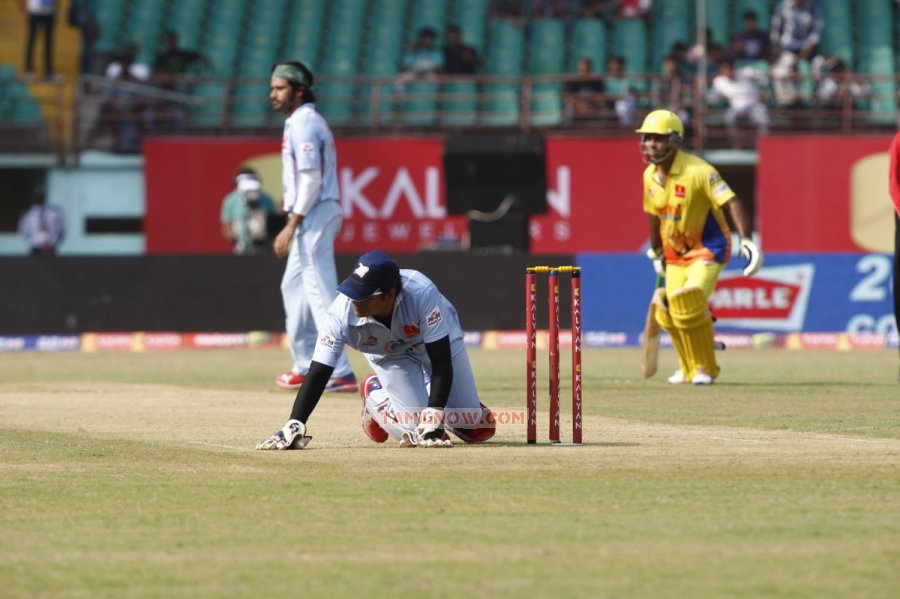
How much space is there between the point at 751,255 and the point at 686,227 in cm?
88

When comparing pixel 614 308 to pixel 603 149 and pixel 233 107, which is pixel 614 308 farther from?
pixel 233 107

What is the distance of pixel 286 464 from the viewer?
9.46 meters

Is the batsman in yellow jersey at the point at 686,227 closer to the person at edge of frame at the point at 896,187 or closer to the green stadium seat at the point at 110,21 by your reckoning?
the person at edge of frame at the point at 896,187

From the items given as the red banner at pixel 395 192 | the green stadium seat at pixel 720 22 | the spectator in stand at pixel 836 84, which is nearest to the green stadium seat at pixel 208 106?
Result: the red banner at pixel 395 192

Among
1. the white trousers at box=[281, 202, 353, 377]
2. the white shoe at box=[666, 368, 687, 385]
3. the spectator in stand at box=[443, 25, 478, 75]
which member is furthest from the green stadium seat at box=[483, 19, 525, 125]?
the white trousers at box=[281, 202, 353, 377]

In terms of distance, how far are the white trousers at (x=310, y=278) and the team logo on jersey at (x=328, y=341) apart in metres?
4.54

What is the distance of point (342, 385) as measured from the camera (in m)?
14.9

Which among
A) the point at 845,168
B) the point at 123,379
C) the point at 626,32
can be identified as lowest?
the point at 123,379

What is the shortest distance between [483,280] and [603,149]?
5418 mm

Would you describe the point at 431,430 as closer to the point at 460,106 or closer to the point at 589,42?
the point at 460,106

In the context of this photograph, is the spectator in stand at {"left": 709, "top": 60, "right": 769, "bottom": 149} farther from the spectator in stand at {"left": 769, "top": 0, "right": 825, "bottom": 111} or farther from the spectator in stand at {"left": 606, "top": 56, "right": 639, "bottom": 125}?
the spectator in stand at {"left": 606, "top": 56, "right": 639, "bottom": 125}

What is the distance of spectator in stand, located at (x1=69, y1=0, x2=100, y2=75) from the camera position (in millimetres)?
31125

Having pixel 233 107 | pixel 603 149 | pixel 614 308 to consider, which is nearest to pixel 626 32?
pixel 603 149

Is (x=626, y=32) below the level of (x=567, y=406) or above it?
above
